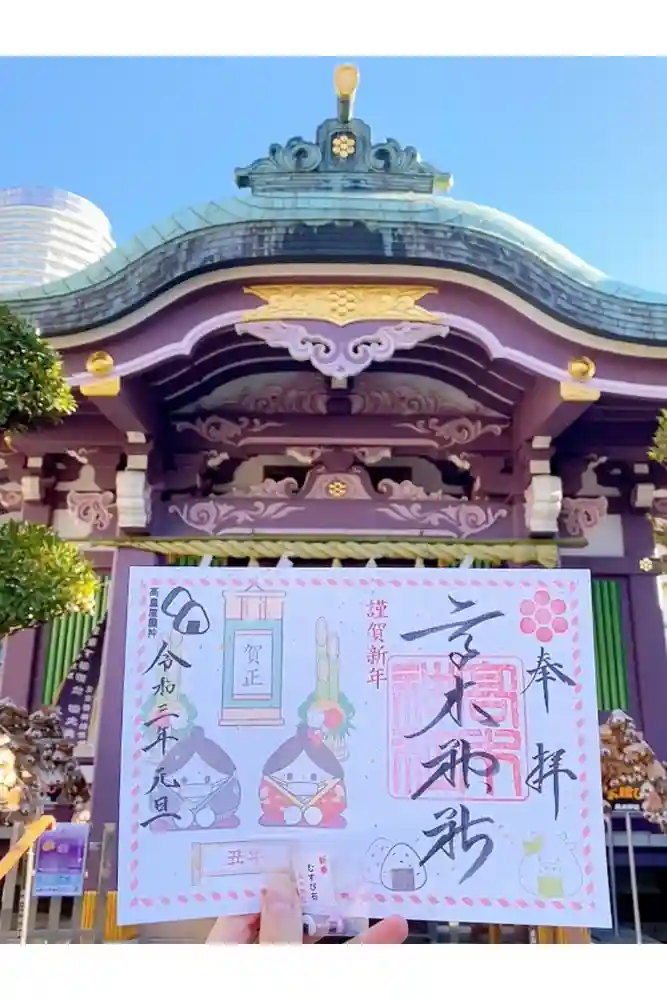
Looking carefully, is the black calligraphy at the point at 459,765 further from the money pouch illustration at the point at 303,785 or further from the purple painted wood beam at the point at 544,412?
the purple painted wood beam at the point at 544,412

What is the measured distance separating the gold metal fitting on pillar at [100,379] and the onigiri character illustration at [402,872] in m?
3.61

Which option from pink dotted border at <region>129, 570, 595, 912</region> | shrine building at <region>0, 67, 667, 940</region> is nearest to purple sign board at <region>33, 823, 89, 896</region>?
shrine building at <region>0, 67, 667, 940</region>

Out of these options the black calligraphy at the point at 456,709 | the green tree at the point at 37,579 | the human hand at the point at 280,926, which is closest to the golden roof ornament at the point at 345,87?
the green tree at the point at 37,579

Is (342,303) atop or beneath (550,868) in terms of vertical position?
atop

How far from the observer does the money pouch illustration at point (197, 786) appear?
12.2 ft

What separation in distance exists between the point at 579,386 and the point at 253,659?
3.21 m

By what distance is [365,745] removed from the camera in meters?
3.80

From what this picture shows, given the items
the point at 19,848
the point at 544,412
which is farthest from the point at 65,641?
the point at 544,412

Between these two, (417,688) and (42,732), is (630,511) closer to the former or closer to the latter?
(417,688)

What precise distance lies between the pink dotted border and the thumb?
0.09 metres

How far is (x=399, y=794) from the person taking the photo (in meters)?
3.76

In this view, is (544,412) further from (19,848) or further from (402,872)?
(19,848)

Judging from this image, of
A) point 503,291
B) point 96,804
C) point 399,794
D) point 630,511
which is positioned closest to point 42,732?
point 96,804

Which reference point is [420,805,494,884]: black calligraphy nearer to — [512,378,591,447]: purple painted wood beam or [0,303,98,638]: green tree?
[0,303,98,638]: green tree
